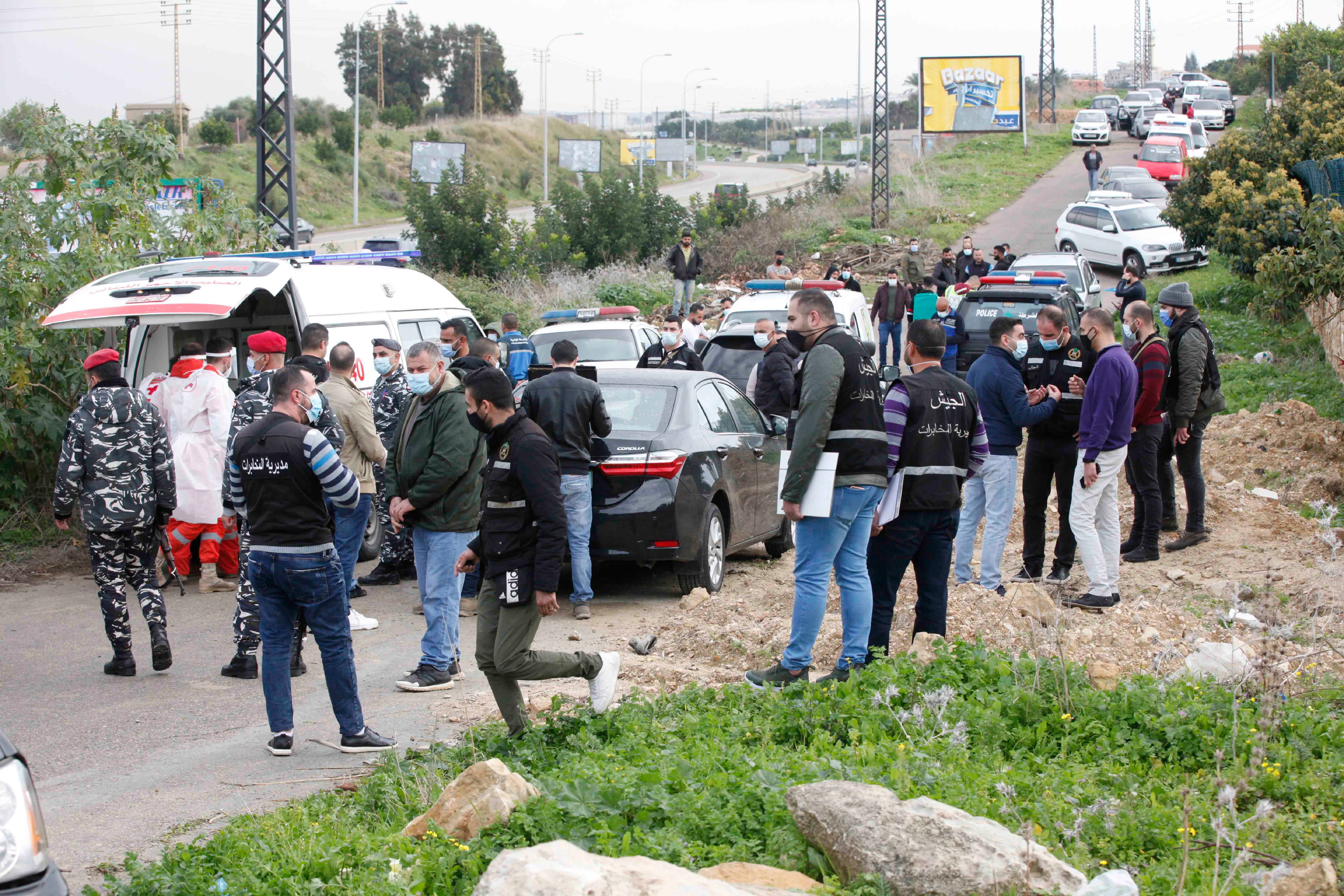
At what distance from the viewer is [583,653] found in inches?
222

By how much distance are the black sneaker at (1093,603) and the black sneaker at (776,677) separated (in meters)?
2.54

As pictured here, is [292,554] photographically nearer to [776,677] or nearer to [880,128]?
[776,677]

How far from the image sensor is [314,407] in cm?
640

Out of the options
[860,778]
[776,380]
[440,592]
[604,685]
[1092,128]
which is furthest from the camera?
[1092,128]

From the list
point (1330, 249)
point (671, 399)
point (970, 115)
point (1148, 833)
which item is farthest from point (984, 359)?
point (970, 115)

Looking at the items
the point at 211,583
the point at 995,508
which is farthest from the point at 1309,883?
the point at 211,583

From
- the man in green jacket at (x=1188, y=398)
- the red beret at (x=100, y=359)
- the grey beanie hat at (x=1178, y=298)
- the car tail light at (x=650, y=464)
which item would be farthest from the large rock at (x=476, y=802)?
the grey beanie hat at (x=1178, y=298)

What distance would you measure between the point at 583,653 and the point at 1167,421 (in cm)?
620

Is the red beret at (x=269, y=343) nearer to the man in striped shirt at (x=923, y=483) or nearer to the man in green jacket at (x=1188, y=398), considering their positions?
the man in striped shirt at (x=923, y=483)

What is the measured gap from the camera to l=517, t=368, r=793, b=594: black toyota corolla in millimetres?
8477

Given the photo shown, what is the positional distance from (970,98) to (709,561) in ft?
144

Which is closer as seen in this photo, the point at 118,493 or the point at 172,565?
the point at 118,493

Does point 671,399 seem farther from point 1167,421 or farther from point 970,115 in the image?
point 970,115

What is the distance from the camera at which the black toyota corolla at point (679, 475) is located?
27.8ft
